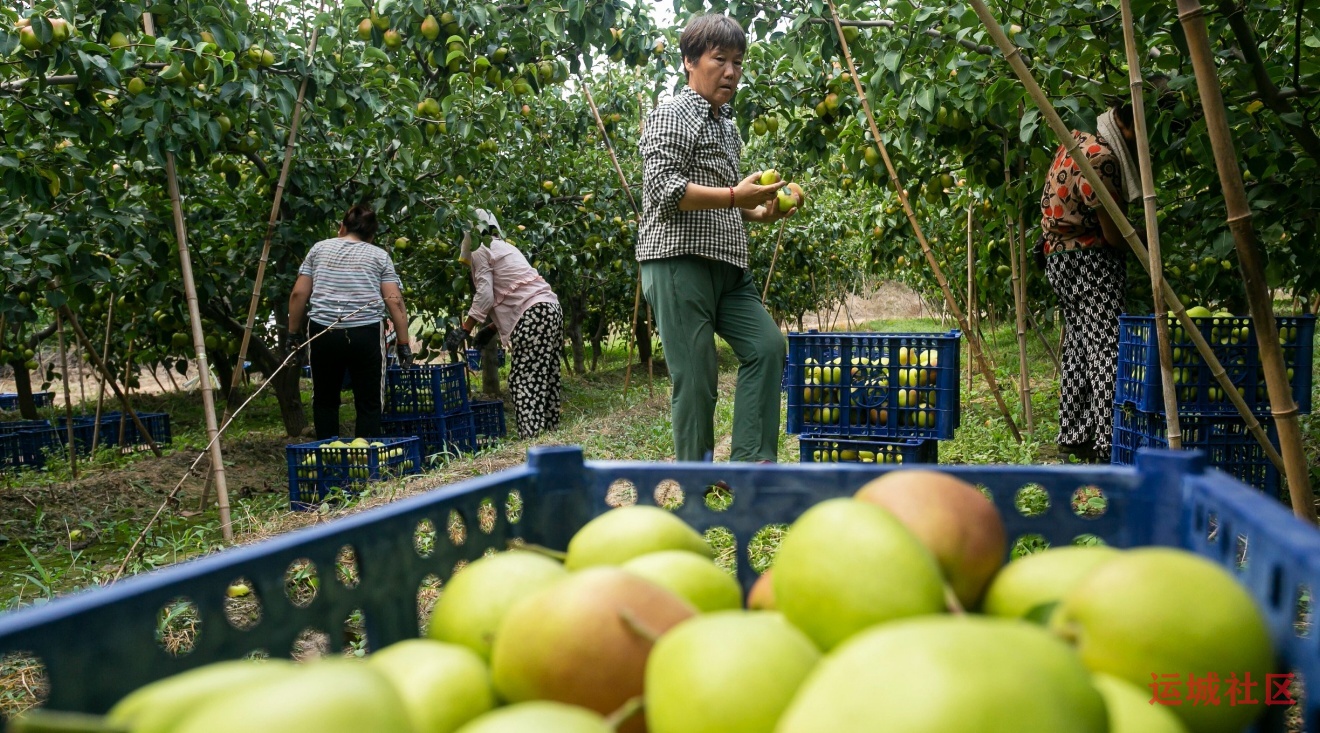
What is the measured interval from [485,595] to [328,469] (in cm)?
423

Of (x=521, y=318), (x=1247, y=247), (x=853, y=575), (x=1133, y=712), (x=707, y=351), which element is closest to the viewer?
(x=1133, y=712)

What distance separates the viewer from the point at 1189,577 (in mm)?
721

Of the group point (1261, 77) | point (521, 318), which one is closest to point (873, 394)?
point (1261, 77)

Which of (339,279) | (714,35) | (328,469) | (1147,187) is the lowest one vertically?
(328,469)

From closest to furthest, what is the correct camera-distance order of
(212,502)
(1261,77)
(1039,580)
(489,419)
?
(1039,580) < (1261,77) < (212,502) < (489,419)

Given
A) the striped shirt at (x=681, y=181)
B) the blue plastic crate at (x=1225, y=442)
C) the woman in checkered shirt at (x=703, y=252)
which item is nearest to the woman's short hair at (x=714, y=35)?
the woman in checkered shirt at (x=703, y=252)

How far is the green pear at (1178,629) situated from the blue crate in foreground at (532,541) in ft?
0.17

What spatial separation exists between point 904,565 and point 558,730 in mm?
316

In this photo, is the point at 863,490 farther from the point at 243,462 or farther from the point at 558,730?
the point at 243,462

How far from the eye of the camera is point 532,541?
126 cm

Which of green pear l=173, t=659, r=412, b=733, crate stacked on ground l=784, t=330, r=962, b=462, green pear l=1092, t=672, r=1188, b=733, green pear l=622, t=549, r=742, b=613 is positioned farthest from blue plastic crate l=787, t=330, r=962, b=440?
green pear l=173, t=659, r=412, b=733

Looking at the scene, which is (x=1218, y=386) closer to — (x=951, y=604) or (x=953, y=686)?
(x=951, y=604)

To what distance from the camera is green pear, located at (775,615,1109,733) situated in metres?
0.52

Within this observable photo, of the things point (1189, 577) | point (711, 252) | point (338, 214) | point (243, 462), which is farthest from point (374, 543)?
point (243, 462)
